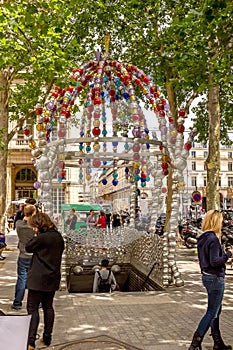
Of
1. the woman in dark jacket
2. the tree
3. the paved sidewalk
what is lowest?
the paved sidewalk

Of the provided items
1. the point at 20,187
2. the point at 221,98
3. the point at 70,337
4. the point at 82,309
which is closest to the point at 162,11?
the point at 221,98

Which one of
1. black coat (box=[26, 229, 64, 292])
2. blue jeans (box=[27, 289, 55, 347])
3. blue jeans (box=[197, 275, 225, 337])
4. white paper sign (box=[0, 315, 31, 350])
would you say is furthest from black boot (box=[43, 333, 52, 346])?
white paper sign (box=[0, 315, 31, 350])

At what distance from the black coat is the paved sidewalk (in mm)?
778

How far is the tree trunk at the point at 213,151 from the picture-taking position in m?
17.4

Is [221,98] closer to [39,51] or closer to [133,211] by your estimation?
[133,211]

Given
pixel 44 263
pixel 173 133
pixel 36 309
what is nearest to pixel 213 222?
pixel 44 263

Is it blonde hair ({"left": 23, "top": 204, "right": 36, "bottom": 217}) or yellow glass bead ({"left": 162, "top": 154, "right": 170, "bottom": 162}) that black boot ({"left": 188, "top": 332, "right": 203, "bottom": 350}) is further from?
yellow glass bead ({"left": 162, "top": 154, "right": 170, "bottom": 162})

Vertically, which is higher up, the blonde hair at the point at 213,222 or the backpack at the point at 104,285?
the blonde hair at the point at 213,222

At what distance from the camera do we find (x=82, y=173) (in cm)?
1692

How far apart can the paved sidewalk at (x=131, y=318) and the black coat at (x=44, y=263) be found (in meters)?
0.78

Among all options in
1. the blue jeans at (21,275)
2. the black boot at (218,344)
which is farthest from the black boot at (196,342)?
the blue jeans at (21,275)

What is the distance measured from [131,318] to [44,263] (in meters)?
2.52

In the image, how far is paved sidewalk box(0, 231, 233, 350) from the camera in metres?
6.56

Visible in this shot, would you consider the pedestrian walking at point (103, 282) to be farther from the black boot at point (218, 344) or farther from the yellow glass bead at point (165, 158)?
the black boot at point (218, 344)
